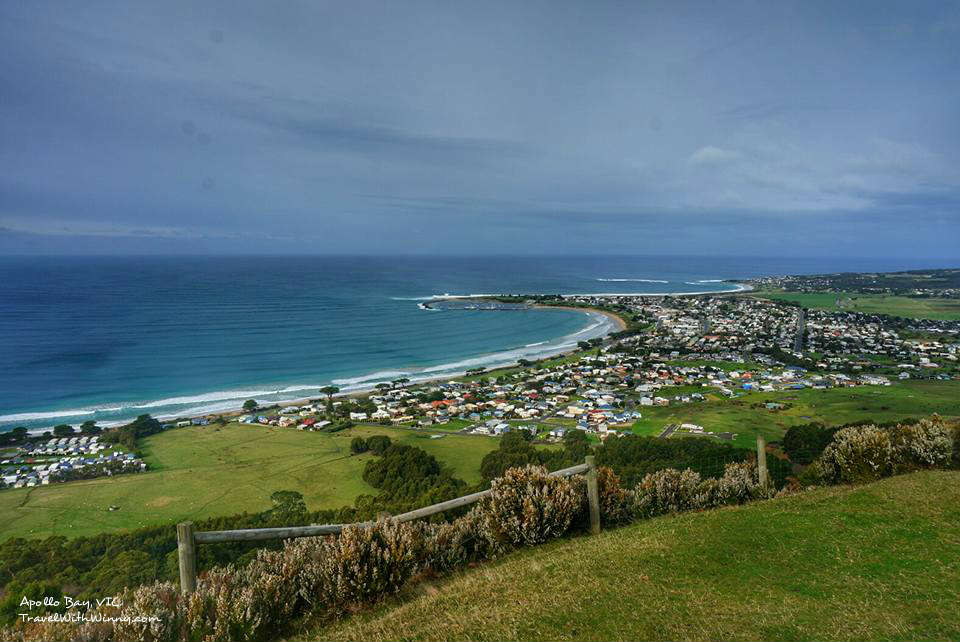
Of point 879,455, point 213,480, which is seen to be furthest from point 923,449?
point 213,480

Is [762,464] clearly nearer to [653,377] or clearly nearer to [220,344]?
[653,377]

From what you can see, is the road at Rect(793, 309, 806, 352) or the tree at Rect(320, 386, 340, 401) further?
the road at Rect(793, 309, 806, 352)

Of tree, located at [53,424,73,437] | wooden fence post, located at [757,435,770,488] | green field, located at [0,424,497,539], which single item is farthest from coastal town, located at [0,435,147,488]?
wooden fence post, located at [757,435,770,488]

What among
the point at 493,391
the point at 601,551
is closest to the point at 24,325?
the point at 493,391

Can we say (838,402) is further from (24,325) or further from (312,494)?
(24,325)

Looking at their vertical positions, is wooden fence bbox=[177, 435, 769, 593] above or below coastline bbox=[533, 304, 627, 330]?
above

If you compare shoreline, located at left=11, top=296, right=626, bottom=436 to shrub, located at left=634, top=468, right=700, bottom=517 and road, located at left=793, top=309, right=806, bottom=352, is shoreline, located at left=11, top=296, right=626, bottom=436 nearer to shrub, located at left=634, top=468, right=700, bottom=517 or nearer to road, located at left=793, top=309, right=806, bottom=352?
road, located at left=793, top=309, right=806, bottom=352
